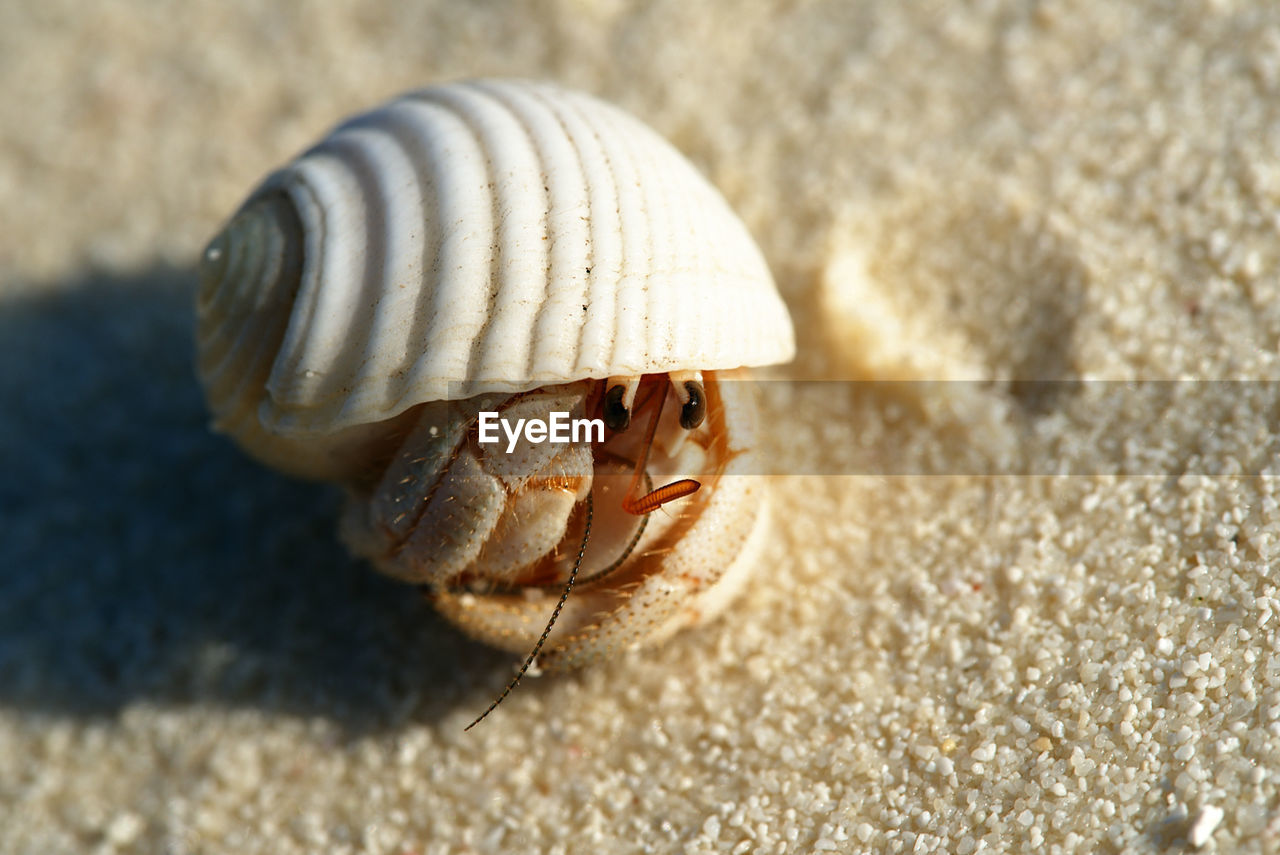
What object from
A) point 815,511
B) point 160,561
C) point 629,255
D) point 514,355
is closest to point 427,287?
point 514,355

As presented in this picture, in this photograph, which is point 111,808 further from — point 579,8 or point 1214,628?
point 579,8

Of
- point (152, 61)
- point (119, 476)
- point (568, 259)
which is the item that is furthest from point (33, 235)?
point (568, 259)

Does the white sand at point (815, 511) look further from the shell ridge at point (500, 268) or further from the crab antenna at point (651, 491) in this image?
the shell ridge at point (500, 268)

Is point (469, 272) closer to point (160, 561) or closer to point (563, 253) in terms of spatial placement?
point (563, 253)

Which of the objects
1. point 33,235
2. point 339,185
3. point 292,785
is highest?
point 339,185

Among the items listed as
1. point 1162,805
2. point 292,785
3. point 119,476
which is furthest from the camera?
point 119,476

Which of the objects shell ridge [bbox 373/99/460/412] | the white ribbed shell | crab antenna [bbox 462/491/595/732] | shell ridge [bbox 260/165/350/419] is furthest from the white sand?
shell ridge [bbox 373/99/460/412]
